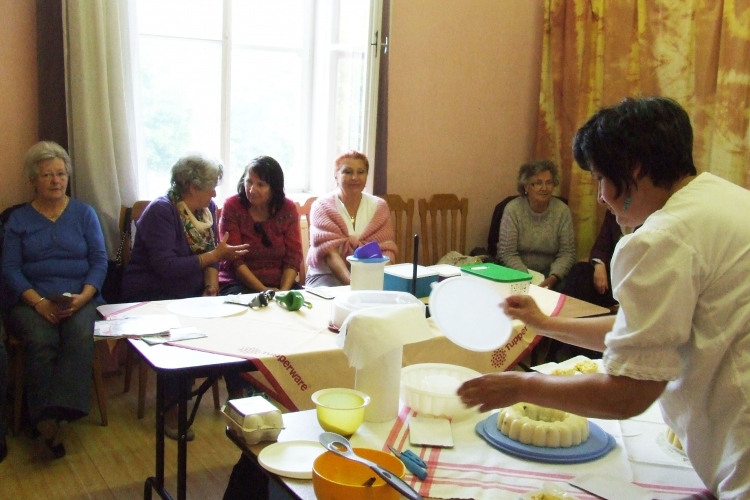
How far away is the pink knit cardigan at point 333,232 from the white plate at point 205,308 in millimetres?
1102

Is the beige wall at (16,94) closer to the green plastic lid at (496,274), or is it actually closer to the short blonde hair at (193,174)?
the short blonde hair at (193,174)

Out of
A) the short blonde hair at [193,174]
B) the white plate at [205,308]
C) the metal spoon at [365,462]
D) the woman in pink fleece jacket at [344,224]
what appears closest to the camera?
the metal spoon at [365,462]

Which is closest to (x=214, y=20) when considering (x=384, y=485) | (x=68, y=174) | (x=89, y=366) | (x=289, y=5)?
(x=289, y=5)

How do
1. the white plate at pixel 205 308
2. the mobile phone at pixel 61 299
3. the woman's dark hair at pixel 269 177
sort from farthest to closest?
the woman's dark hair at pixel 269 177 → the mobile phone at pixel 61 299 → the white plate at pixel 205 308

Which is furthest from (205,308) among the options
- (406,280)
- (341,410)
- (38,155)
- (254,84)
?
(254,84)

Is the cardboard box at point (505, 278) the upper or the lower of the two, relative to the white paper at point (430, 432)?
upper

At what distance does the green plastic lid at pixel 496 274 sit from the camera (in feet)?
7.87

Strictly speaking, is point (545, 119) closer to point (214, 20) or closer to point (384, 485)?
point (214, 20)

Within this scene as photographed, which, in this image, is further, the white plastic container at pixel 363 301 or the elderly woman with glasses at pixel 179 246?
the elderly woman with glasses at pixel 179 246

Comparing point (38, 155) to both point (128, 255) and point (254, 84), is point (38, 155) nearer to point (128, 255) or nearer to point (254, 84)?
point (128, 255)

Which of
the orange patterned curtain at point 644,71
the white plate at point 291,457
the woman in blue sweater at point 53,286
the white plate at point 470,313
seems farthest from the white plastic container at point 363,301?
the orange patterned curtain at point 644,71

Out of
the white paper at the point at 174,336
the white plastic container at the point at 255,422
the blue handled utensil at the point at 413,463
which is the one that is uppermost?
the white plastic container at the point at 255,422

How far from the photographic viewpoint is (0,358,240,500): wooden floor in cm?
254

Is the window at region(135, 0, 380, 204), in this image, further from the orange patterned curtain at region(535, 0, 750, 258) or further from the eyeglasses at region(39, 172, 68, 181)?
the orange patterned curtain at region(535, 0, 750, 258)
